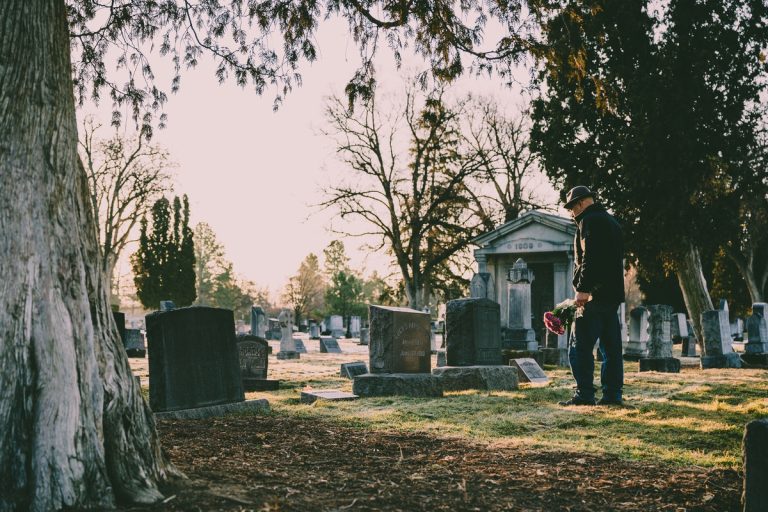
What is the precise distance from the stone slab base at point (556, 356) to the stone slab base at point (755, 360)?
11.8 feet

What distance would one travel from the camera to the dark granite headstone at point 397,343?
9.24 metres

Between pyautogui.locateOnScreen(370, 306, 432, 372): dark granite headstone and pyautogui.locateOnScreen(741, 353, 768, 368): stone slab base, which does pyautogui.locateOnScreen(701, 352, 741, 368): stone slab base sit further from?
pyautogui.locateOnScreen(370, 306, 432, 372): dark granite headstone

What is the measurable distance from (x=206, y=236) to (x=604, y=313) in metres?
57.9

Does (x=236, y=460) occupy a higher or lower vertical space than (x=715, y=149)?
lower

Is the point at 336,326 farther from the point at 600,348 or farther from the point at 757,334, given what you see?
the point at 600,348

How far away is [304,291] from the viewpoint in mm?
57812

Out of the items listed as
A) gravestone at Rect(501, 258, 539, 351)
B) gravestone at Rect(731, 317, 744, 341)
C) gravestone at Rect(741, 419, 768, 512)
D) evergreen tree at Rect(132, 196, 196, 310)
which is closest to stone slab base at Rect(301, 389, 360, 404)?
gravestone at Rect(741, 419, 768, 512)

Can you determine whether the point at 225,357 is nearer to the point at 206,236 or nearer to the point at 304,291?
the point at 304,291

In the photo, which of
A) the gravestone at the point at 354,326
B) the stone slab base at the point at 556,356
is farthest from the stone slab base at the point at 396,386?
the gravestone at the point at 354,326

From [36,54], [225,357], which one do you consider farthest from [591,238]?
[36,54]

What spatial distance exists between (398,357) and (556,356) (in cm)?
669

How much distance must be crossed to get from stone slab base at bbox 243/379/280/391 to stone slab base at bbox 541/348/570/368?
6.79 metres

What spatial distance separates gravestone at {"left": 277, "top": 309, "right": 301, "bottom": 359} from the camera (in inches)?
758

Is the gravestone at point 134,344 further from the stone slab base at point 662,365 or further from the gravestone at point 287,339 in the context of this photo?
the stone slab base at point 662,365
